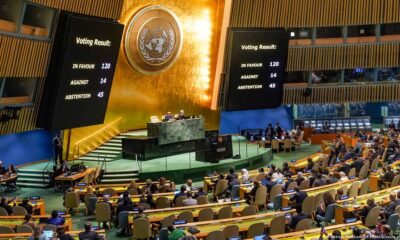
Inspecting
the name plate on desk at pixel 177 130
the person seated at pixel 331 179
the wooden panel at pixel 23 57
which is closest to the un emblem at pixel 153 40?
the name plate on desk at pixel 177 130

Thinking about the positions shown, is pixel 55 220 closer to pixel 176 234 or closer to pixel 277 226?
pixel 176 234

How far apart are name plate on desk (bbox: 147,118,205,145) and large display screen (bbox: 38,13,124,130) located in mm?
3153

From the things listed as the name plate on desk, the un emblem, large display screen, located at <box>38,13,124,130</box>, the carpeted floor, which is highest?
the un emblem

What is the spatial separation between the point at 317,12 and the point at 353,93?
5.47 meters

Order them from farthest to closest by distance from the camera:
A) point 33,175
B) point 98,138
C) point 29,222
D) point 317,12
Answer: point 317,12 → point 98,138 → point 33,175 → point 29,222

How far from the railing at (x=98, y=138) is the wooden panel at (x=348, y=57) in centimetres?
1034

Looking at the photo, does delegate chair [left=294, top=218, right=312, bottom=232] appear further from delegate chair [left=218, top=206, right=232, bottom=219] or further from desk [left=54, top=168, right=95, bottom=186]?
desk [left=54, top=168, right=95, bottom=186]

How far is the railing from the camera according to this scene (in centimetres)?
2469

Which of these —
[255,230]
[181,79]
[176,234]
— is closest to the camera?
[176,234]

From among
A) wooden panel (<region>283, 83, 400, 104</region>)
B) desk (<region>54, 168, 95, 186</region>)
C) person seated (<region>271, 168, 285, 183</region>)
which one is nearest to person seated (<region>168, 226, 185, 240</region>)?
person seated (<region>271, 168, 285, 183</region>)

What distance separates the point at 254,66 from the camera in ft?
88.9

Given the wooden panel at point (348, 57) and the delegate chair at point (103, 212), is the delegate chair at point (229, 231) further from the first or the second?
the wooden panel at point (348, 57)

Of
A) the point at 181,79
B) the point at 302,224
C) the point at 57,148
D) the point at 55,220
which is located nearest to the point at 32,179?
the point at 57,148

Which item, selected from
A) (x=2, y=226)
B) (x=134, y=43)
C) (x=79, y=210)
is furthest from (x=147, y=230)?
(x=134, y=43)
